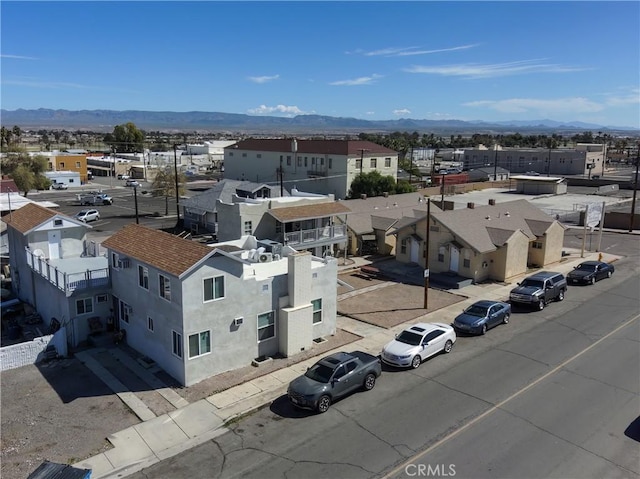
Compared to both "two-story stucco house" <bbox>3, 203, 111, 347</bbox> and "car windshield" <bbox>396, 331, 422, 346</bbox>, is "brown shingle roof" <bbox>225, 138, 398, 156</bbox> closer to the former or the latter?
"two-story stucco house" <bbox>3, 203, 111, 347</bbox>

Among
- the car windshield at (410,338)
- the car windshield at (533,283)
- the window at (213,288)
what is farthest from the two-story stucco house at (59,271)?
the car windshield at (533,283)

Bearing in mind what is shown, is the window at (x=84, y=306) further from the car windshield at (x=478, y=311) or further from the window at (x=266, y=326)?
the car windshield at (x=478, y=311)

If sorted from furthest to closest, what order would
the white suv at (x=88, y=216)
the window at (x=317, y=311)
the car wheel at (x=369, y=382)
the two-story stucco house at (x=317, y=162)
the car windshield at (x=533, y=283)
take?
the two-story stucco house at (x=317, y=162) → the white suv at (x=88, y=216) → the car windshield at (x=533, y=283) → the window at (x=317, y=311) → the car wheel at (x=369, y=382)

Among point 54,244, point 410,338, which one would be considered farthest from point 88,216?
point 410,338

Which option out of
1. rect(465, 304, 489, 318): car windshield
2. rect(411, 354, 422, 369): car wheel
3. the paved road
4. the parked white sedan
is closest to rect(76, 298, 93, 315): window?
the paved road

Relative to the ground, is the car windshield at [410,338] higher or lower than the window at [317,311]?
lower

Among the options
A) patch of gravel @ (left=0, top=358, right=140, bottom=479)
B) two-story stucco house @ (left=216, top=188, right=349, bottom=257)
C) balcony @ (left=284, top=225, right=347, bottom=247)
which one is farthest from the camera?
two-story stucco house @ (left=216, top=188, right=349, bottom=257)

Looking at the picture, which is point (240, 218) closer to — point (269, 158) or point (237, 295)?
point (237, 295)
